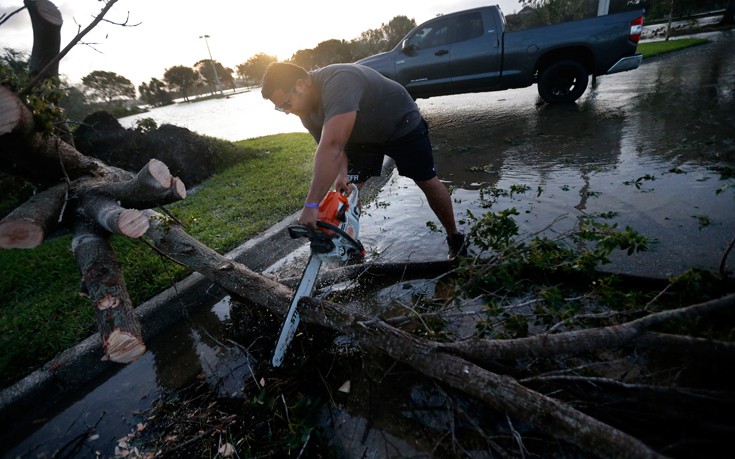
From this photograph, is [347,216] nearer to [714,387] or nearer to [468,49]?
[714,387]

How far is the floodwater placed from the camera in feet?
7.37

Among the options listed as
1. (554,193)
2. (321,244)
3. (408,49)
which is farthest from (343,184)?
(408,49)

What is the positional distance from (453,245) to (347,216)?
1.13 m

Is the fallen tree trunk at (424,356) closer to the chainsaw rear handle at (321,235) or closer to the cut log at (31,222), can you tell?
the chainsaw rear handle at (321,235)

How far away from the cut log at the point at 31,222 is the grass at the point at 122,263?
78 cm

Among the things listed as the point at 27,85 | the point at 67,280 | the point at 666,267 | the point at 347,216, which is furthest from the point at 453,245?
the point at 67,280

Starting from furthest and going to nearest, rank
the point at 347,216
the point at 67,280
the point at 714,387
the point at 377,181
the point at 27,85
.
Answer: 1. the point at 377,181
2. the point at 67,280
3. the point at 347,216
4. the point at 27,85
5. the point at 714,387

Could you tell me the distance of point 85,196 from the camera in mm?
2559

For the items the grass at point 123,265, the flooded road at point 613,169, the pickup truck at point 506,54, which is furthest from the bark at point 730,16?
the grass at point 123,265

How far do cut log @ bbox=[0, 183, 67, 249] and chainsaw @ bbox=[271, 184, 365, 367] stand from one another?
1.67 meters

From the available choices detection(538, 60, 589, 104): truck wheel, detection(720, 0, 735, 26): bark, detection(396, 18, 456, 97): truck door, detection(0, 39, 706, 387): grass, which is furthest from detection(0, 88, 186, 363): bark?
detection(720, 0, 735, 26): bark

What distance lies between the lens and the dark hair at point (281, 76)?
2.34 meters

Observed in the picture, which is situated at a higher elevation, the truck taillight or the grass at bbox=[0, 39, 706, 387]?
the truck taillight

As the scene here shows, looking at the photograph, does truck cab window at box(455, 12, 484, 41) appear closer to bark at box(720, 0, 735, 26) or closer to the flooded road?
the flooded road
